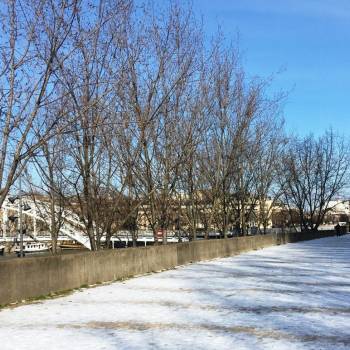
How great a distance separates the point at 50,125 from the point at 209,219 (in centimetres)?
1922

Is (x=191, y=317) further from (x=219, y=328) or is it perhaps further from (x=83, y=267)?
(x=83, y=267)

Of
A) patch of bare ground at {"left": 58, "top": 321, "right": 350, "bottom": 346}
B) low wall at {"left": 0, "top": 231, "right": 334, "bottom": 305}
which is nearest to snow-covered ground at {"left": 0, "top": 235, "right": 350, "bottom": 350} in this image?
patch of bare ground at {"left": 58, "top": 321, "right": 350, "bottom": 346}

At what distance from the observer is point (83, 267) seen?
47.5ft

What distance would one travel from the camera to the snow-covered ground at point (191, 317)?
23.9 ft

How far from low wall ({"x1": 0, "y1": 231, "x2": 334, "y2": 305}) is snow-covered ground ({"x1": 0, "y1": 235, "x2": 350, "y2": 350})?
679mm

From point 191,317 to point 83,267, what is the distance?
5.84 meters

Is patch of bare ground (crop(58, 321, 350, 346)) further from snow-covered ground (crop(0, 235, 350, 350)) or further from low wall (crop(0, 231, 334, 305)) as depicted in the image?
low wall (crop(0, 231, 334, 305))

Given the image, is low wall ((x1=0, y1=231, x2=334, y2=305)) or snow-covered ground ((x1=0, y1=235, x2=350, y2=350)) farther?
low wall ((x1=0, y1=231, x2=334, y2=305))

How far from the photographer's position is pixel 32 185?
893 inches

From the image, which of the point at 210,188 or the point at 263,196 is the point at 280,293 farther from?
the point at 263,196

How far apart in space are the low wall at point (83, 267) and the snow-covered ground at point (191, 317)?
0.68 m

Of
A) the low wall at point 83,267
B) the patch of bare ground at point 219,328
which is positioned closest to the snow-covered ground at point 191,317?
the patch of bare ground at point 219,328

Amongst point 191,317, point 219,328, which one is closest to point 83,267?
point 191,317

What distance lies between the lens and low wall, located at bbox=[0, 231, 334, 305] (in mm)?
11648
